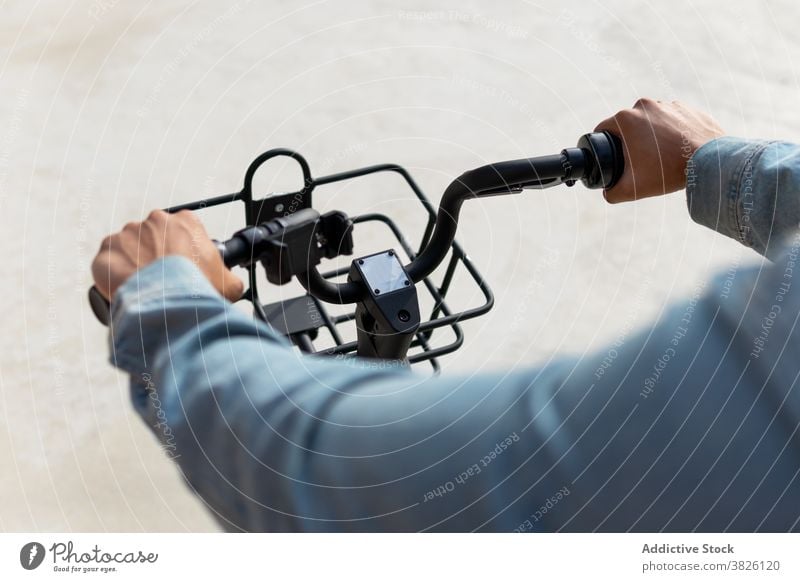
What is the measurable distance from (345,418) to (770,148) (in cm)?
40

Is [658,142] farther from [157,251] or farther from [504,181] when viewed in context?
[157,251]

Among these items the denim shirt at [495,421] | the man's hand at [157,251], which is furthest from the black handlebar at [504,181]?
the denim shirt at [495,421]

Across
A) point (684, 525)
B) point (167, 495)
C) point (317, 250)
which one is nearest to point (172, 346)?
point (317, 250)

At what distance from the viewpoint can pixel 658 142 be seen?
0.87 m

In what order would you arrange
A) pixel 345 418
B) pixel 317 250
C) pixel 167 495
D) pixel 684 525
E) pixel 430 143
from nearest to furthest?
pixel 345 418 → pixel 684 525 → pixel 317 250 → pixel 167 495 → pixel 430 143

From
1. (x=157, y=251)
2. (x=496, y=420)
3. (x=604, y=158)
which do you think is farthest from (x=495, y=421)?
(x=604, y=158)

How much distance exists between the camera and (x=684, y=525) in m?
0.72

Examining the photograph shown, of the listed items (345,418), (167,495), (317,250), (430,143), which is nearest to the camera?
(345,418)

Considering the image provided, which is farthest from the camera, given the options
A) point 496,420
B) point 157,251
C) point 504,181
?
A: point 504,181

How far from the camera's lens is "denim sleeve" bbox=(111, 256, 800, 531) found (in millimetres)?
491

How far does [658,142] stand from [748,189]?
0.46 ft

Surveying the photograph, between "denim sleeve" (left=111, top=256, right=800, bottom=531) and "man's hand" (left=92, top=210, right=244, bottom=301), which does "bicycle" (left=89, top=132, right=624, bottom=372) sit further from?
"denim sleeve" (left=111, top=256, right=800, bottom=531)

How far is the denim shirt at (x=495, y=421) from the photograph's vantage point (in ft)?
1.61
